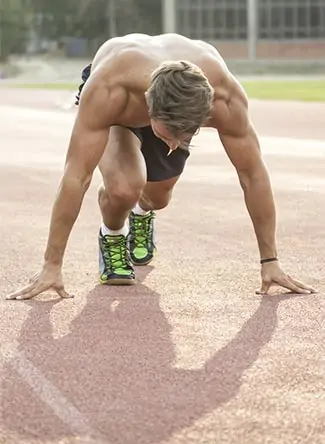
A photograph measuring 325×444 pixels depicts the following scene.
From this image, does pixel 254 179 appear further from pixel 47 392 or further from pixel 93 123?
pixel 47 392

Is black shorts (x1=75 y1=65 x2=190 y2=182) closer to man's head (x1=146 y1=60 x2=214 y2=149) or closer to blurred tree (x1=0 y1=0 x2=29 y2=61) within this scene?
man's head (x1=146 y1=60 x2=214 y2=149)

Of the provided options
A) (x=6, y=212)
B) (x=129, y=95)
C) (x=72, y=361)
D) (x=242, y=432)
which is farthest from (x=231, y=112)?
(x=6, y=212)

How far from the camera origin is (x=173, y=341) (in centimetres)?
521

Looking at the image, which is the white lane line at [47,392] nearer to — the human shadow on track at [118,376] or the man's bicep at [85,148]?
the human shadow on track at [118,376]

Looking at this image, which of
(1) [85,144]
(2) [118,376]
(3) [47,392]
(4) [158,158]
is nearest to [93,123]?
(1) [85,144]

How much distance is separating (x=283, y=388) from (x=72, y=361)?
976mm

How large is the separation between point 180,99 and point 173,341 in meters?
1.13

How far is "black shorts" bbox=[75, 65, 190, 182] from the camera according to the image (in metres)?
6.46

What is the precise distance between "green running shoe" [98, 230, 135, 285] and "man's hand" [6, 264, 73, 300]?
→ 51 centimetres

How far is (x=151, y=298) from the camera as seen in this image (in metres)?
6.20

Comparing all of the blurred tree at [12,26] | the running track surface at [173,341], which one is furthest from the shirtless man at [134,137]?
the blurred tree at [12,26]

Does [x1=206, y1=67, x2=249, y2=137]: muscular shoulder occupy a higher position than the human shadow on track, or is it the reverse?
[x1=206, y1=67, x2=249, y2=137]: muscular shoulder

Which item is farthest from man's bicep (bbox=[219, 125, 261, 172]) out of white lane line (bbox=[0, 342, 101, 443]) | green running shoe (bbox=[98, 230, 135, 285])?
Result: white lane line (bbox=[0, 342, 101, 443])

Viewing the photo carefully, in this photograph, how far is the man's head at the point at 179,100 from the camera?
5023 millimetres
